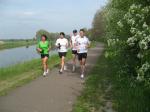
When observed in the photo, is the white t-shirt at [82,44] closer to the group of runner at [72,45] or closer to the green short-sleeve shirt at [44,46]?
the group of runner at [72,45]

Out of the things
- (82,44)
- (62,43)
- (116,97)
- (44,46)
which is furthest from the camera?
(62,43)

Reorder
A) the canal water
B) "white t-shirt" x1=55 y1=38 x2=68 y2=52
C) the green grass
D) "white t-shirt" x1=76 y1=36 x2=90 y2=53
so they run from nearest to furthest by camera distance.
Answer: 1. the green grass
2. "white t-shirt" x1=76 y1=36 x2=90 y2=53
3. "white t-shirt" x1=55 y1=38 x2=68 y2=52
4. the canal water

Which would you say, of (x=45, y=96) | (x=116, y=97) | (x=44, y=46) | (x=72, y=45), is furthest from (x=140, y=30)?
(x=72, y=45)

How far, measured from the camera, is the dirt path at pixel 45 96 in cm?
1178

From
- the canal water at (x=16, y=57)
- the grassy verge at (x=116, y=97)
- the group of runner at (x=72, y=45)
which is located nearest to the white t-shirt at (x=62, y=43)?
the group of runner at (x=72, y=45)

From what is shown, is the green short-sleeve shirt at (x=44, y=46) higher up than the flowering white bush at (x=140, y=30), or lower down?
lower down

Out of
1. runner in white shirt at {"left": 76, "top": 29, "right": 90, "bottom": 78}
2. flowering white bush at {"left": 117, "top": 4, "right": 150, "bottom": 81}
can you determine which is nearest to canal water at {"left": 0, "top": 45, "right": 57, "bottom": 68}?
runner in white shirt at {"left": 76, "top": 29, "right": 90, "bottom": 78}

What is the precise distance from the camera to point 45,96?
13.7 m

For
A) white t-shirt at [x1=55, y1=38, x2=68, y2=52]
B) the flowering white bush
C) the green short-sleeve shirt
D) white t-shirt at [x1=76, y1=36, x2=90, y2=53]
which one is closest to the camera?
the flowering white bush

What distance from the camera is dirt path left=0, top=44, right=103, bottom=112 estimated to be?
38.7 feet

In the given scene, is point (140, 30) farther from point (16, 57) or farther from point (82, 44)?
point (16, 57)

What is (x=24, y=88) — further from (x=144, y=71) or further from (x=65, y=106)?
(x=144, y=71)

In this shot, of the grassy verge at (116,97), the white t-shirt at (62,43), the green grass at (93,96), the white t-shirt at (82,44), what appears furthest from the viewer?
the white t-shirt at (62,43)

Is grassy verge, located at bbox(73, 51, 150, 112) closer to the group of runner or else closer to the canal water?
the group of runner
